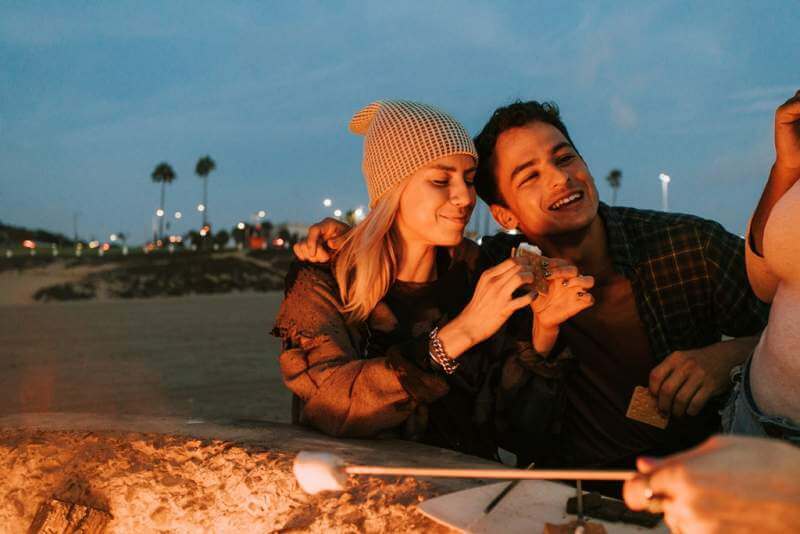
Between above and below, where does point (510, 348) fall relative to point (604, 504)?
above

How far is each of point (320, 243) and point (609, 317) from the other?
170 centimetres

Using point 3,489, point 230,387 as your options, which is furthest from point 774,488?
→ point 230,387

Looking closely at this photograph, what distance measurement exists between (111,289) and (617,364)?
34479 mm

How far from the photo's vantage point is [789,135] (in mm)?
2254

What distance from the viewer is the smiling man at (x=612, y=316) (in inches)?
129

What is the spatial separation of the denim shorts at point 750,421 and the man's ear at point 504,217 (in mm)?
1838

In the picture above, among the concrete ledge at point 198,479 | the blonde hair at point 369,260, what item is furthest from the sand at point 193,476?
the blonde hair at point 369,260

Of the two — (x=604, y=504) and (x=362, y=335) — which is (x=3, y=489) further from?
(x=604, y=504)

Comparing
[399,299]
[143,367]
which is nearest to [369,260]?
[399,299]

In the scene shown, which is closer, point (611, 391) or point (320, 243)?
point (611, 391)

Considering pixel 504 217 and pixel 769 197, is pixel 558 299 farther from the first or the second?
pixel 504 217

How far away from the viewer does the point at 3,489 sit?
2795 mm

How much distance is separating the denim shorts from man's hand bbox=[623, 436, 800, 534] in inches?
37.1

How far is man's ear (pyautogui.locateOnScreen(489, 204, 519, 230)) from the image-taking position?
13.4ft
